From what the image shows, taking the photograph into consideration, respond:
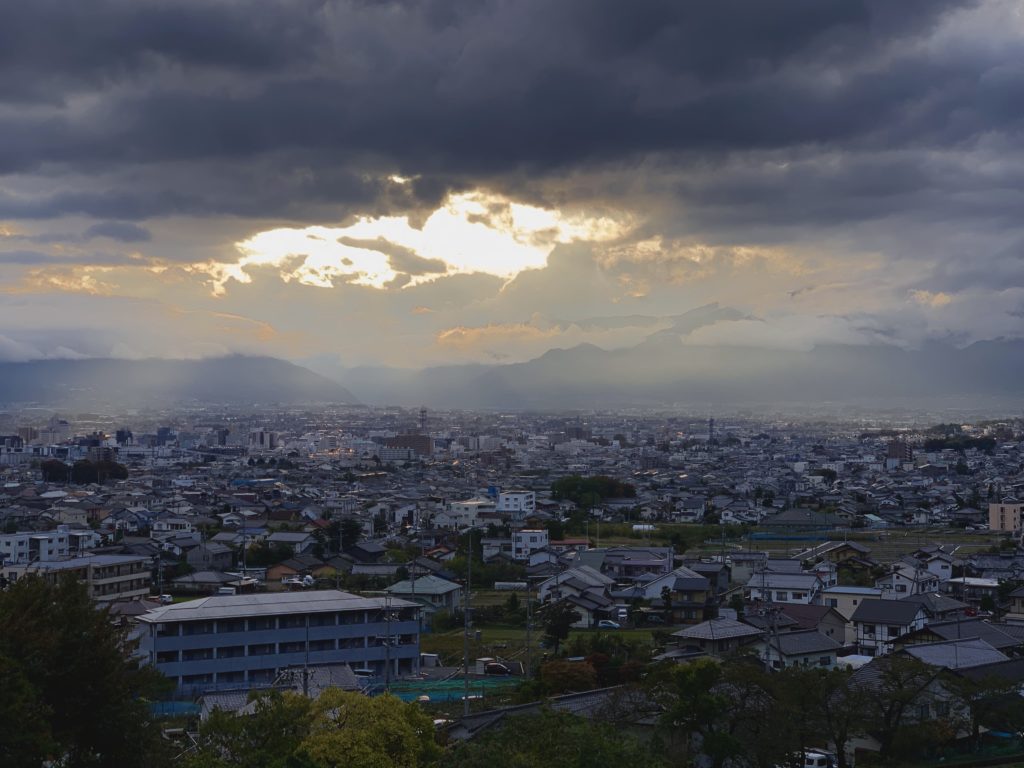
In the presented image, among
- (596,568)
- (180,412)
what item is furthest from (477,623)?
(180,412)

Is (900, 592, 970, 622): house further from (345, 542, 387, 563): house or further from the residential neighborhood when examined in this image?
(345, 542, 387, 563): house

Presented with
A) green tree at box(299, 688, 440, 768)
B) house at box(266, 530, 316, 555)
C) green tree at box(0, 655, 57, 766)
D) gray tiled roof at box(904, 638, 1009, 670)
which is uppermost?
green tree at box(0, 655, 57, 766)

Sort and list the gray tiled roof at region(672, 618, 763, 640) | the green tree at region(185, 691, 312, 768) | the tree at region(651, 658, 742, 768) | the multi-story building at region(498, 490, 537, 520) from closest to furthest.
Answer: the green tree at region(185, 691, 312, 768) < the tree at region(651, 658, 742, 768) < the gray tiled roof at region(672, 618, 763, 640) < the multi-story building at region(498, 490, 537, 520)

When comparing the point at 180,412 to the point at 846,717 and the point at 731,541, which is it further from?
the point at 846,717

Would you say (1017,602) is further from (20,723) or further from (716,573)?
(20,723)

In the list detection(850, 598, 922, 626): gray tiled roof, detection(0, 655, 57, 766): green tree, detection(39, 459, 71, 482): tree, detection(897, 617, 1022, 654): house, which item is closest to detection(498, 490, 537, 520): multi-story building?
detection(850, 598, 922, 626): gray tiled roof

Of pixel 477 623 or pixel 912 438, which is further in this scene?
pixel 912 438

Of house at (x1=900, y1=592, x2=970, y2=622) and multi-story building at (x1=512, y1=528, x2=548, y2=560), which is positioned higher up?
house at (x1=900, y1=592, x2=970, y2=622)
